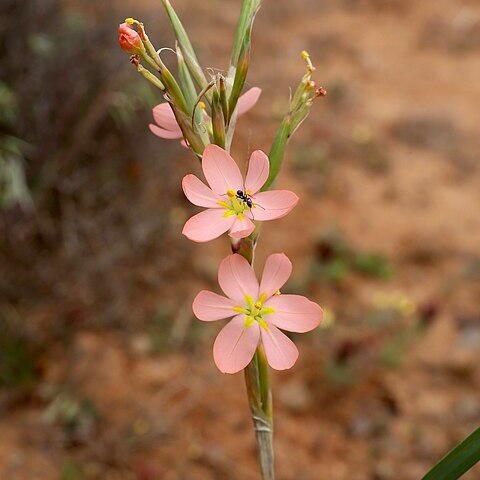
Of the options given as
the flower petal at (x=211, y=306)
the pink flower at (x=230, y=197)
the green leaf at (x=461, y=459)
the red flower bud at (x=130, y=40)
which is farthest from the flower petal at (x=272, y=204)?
the green leaf at (x=461, y=459)

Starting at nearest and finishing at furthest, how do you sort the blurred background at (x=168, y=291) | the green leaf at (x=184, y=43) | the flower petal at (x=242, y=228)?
the flower petal at (x=242, y=228) → the green leaf at (x=184, y=43) → the blurred background at (x=168, y=291)

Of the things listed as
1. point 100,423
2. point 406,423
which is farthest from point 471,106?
point 100,423

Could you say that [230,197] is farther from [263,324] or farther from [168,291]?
[168,291]

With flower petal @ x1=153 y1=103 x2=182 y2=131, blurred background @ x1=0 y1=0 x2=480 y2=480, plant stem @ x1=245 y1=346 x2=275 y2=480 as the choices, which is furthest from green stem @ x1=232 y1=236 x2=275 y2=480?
blurred background @ x1=0 y1=0 x2=480 y2=480

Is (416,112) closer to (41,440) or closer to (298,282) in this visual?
(298,282)

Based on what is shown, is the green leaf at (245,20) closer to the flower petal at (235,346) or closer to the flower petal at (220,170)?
the flower petal at (220,170)

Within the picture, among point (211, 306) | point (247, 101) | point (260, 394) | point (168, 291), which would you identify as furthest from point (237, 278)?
point (168, 291)

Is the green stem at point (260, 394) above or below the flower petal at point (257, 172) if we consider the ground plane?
below
